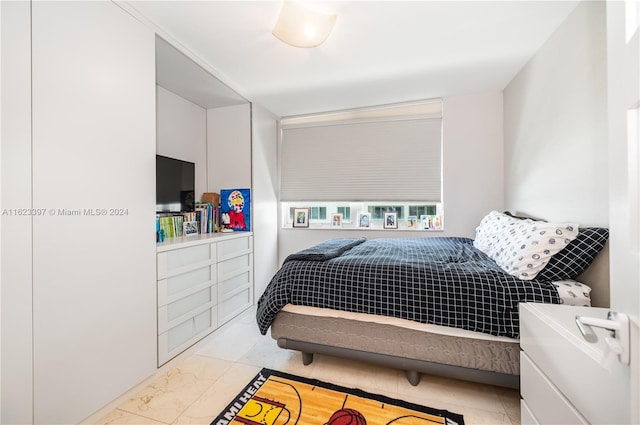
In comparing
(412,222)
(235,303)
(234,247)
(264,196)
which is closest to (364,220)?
(412,222)

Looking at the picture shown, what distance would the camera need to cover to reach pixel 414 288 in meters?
1.54

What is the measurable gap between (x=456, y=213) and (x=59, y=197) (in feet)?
11.2

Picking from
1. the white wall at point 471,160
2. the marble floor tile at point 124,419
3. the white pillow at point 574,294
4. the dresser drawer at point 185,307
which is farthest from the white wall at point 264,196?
the white pillow at point 574,294

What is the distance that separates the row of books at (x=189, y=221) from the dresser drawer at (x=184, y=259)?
9.7 inches

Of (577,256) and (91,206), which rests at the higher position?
(91,206)

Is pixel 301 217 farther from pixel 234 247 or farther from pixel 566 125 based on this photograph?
pixel 566 125

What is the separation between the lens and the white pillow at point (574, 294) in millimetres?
1319

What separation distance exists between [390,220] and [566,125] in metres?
1.90

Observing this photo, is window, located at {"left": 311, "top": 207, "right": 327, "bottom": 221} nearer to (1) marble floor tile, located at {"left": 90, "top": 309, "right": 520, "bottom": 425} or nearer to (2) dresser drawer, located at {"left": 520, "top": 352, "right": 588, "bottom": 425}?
(1) marble floor tile, located at {"left": 90, "top": 309, "right": 520, "bottom": 425}

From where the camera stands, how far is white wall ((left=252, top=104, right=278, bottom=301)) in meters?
3.04

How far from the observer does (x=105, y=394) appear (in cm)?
146

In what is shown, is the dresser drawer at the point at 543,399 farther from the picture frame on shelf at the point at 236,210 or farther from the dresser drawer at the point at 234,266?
the picture frame on shelf at the point at 236,210

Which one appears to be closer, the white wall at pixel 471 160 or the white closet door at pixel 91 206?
the white closet door at pixel 91 206

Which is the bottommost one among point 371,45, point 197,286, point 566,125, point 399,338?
point 399,338
